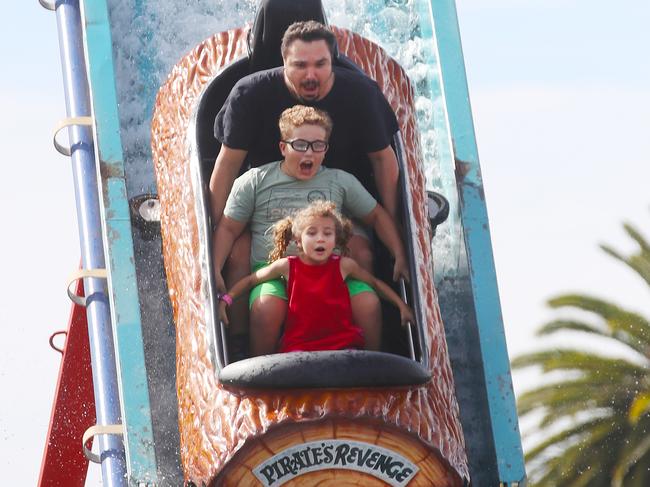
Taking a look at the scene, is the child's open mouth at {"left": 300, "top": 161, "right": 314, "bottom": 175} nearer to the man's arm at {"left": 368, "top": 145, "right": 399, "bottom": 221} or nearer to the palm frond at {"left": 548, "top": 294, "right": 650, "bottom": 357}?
the man's arm at {"left": 368, "top": 145, "right": 399, "bottom": 221}

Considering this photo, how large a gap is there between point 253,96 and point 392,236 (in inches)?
26.4

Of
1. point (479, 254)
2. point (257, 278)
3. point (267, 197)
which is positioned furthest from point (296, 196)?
point (479, 254)

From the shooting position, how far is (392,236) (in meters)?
4.52

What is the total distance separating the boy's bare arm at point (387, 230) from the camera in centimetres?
446

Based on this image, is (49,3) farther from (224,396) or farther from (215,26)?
(224,396)

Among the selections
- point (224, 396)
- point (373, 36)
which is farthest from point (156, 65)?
point (224, 396)

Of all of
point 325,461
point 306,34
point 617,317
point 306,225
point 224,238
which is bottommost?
point 325,461

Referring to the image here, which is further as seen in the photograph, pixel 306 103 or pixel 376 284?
pixel 306 103

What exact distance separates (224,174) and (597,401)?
6.98 metres

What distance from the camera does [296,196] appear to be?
446 centimetres

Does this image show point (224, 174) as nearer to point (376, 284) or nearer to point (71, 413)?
point (376, 284)

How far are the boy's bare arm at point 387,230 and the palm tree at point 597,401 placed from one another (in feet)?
20.6

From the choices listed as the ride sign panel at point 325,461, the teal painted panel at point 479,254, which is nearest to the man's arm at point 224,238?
the ride sign panel at point 325,461

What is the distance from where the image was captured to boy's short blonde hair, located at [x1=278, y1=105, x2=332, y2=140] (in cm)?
433
